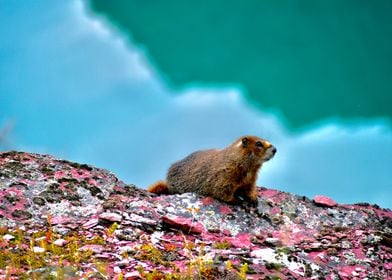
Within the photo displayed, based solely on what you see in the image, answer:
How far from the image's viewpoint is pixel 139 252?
306 inches

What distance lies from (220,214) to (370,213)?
3529 millimetres

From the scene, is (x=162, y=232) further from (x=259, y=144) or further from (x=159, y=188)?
(x=159, y=188)

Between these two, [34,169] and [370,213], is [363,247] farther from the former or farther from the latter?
[34,169]

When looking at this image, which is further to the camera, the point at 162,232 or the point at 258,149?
the point at 258,149

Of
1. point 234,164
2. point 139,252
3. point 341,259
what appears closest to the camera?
point 139,252

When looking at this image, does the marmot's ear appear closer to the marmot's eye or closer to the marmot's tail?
the marmot's eye

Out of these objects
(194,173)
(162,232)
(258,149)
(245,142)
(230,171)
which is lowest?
(162,232)

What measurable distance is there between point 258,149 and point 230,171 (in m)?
0.69

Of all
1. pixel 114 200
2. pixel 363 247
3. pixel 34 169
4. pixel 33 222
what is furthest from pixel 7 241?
pixel 363 247

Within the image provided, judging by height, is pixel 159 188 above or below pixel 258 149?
below

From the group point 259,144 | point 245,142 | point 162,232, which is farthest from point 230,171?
point 162,232

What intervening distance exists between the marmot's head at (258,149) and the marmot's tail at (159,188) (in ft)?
6.15

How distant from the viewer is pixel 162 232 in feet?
30.0

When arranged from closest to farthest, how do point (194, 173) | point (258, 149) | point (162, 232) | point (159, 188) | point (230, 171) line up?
point (162, 232)
point (230, 171)
point (258, 149)
point (194, 173)
point (159, 188)
